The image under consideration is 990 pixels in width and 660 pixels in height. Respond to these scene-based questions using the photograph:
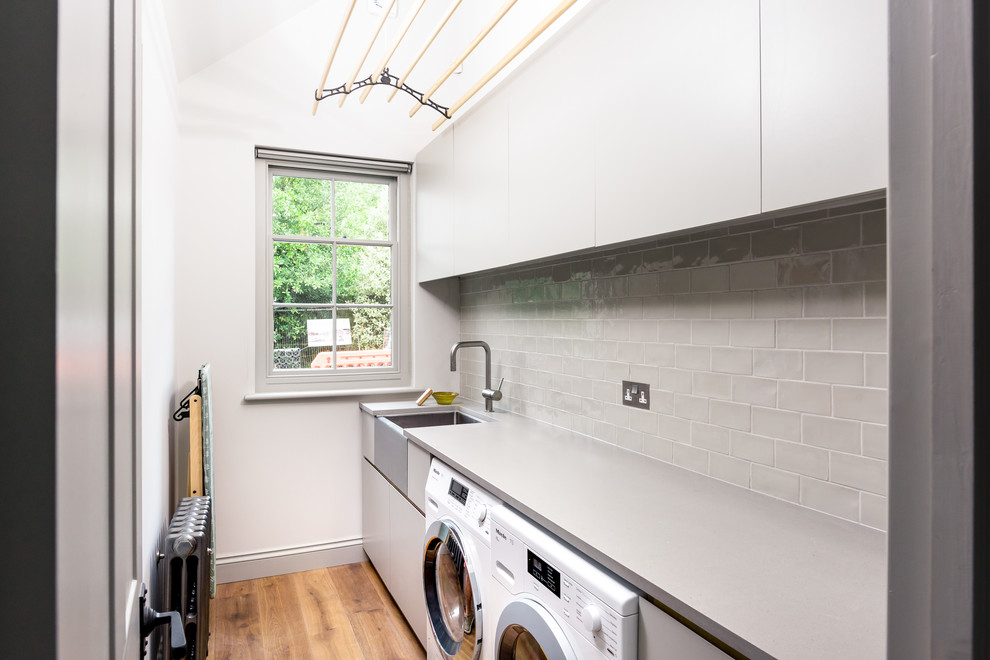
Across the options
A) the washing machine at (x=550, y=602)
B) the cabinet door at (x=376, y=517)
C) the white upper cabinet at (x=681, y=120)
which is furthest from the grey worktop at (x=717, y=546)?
the cabinet door at (x=376, y=517)

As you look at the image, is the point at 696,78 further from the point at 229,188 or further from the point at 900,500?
the point at 229,188

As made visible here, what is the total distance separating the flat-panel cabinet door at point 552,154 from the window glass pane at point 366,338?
1.48 m

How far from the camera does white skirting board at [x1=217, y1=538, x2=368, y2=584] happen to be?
3.05m

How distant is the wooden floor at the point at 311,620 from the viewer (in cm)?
238

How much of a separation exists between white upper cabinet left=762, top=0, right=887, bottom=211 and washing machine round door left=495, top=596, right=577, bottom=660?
1014 mm

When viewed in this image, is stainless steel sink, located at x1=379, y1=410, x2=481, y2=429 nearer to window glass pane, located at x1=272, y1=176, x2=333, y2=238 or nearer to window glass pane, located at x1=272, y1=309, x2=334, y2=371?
window glass pane, located at x1=272, y1=309, x2=334, y2=371

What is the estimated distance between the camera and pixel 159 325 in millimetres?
2129

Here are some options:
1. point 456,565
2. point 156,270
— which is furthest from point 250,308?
point 456,565

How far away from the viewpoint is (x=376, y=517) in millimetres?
2992

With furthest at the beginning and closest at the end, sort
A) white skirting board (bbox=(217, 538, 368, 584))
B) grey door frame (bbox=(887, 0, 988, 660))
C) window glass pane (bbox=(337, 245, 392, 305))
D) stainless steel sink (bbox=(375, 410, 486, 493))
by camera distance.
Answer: window glass pane (bbox=(337, 245, 392, 305)), white skirting board (bbox=(217, 538, 368, 584)), stainless steel sink (bbox=(375, 410, 486, 493)), grey door frame (bbox=(887, 0, 988, 660))

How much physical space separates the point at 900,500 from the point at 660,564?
769 mm

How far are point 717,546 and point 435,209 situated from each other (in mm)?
2397

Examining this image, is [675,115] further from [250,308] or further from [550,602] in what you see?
[250,308]

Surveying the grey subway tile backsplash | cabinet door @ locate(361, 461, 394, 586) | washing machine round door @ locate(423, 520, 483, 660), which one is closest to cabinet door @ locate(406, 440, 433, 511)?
washing machine round door @ locate(423, 520, 483, 660)
